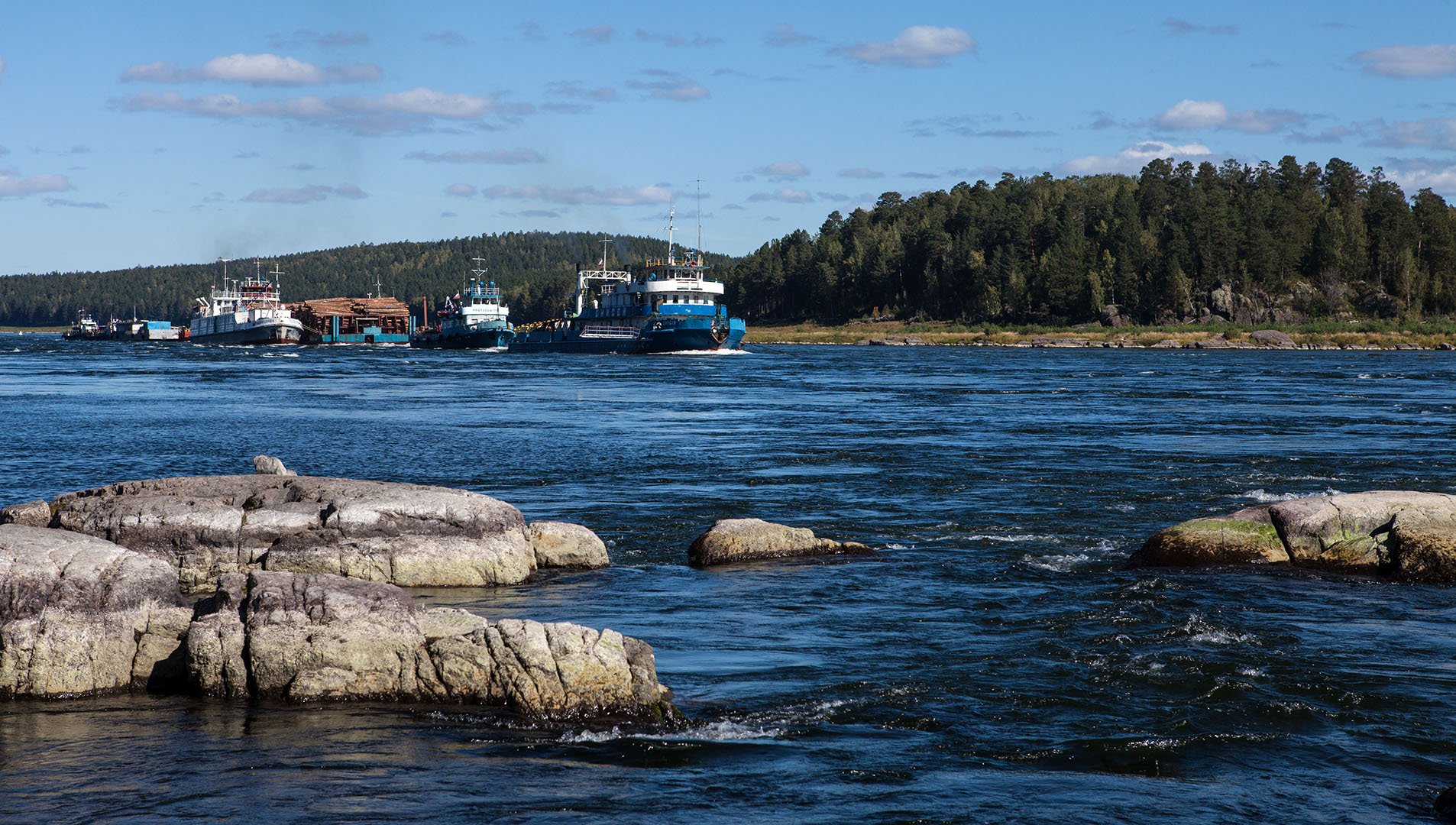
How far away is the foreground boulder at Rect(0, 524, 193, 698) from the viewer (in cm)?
1031

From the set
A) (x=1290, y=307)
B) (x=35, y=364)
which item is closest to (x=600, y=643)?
(x=35, y=364)

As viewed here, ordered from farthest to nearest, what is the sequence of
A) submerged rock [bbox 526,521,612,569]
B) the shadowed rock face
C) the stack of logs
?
1. the stack of logs
2. submerged rock [bbox 526,521,612,569]
3. the shadowed rock face

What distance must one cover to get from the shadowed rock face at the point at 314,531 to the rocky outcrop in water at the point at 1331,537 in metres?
8.75

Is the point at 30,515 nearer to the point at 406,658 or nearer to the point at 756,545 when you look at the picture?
the point at 406,658

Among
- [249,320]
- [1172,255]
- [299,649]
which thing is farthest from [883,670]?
[249,320]

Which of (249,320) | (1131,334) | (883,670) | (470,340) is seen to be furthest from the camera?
(249,320)

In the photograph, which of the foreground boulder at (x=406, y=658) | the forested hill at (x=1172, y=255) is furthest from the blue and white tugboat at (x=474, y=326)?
the foreground boulder at (x=406, y=658)

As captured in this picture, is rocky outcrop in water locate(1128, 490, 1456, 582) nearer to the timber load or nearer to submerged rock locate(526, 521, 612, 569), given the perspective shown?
submerged rock locate(526, 521, 612, 569)

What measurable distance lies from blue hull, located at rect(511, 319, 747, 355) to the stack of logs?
3704 cm

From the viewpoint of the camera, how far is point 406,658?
10.3 metres

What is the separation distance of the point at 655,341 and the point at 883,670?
3661 inches

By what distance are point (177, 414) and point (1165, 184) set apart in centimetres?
13625

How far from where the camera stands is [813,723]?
9.95 metres

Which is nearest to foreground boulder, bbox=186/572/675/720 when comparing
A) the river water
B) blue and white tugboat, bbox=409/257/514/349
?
the river water
